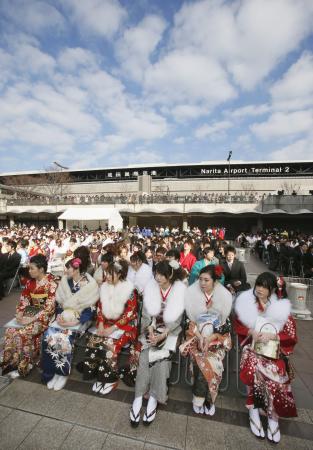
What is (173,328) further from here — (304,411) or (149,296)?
(304,411)

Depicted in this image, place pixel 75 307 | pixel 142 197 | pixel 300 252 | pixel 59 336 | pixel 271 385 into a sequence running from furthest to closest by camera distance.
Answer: pixel 142 197
pixel 300 252
pixel 75 307
pixel 59 336
pixel 271 385

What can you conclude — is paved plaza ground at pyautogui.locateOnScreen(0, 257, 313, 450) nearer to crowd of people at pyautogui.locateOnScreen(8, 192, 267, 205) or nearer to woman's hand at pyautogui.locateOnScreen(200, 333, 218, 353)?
woman's hand at pyautogui.locateOnScreen(200, 333, 218, 353)

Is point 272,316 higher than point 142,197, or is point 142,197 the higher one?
point 142,197

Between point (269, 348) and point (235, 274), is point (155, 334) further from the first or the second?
point (235, 274)

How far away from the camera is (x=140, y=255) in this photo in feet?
17.4

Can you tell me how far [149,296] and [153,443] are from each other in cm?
154

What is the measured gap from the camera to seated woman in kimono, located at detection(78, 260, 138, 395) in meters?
3.12

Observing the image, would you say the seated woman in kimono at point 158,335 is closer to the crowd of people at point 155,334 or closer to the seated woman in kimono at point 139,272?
the crowd of people at point 155,334

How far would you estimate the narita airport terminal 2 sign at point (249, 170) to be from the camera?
4303 cm

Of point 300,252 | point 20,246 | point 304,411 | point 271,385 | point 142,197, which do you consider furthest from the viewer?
point 142,197

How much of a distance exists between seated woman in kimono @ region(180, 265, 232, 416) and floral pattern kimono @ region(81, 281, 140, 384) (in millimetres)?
→ 803

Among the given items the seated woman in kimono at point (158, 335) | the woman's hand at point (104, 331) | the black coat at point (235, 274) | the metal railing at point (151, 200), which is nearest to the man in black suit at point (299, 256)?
the black coat at point (235, 274)

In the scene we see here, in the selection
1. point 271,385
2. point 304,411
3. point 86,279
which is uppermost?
point 86,279

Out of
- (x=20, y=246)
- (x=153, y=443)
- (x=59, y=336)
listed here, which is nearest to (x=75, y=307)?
(x=59, y=336)
